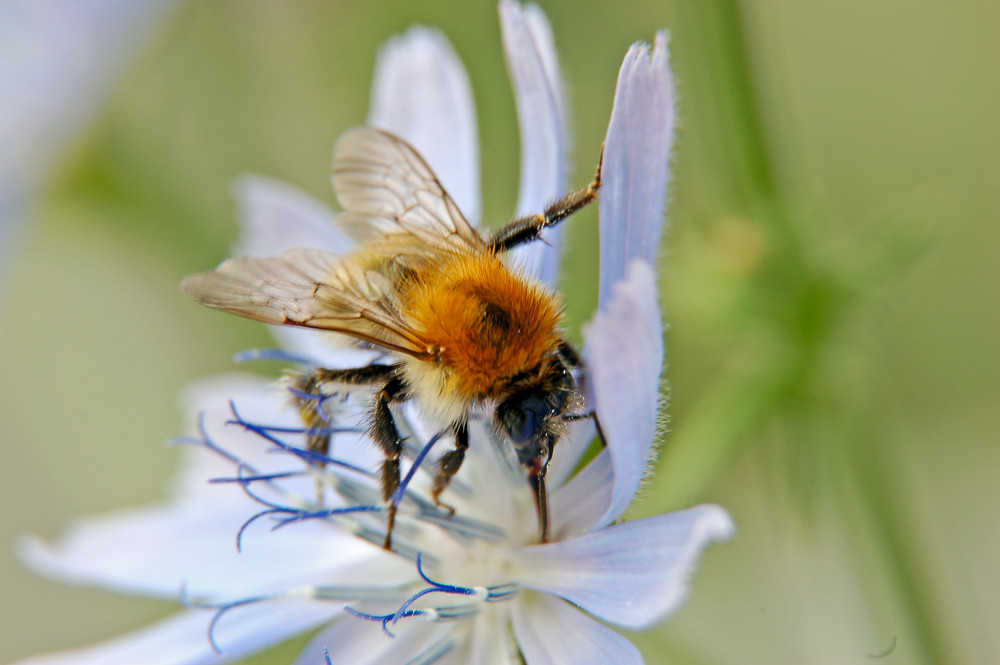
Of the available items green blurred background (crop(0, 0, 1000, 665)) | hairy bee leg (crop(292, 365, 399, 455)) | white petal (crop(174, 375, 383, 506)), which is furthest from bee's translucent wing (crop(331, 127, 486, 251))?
green blurred background (crop(0, 0, 1000, 665))

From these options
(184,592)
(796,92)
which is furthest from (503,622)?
(796,92)

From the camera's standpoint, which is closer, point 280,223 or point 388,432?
point 388,432

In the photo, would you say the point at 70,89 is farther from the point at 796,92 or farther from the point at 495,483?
the point at 796,92

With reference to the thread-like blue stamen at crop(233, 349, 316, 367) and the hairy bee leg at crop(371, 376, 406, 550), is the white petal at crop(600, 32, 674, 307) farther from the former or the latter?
the thread-like blue stamen at crop(233, 349, 316, 367)

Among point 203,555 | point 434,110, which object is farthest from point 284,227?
point 203,555

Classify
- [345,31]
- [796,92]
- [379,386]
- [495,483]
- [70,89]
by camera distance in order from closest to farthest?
[379,386] < [495,483] < [70,89] < [796,92] < [345,31]

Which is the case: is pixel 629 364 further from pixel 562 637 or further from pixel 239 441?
pixel 239 441

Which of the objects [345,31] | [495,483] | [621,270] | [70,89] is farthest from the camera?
[345,31]
